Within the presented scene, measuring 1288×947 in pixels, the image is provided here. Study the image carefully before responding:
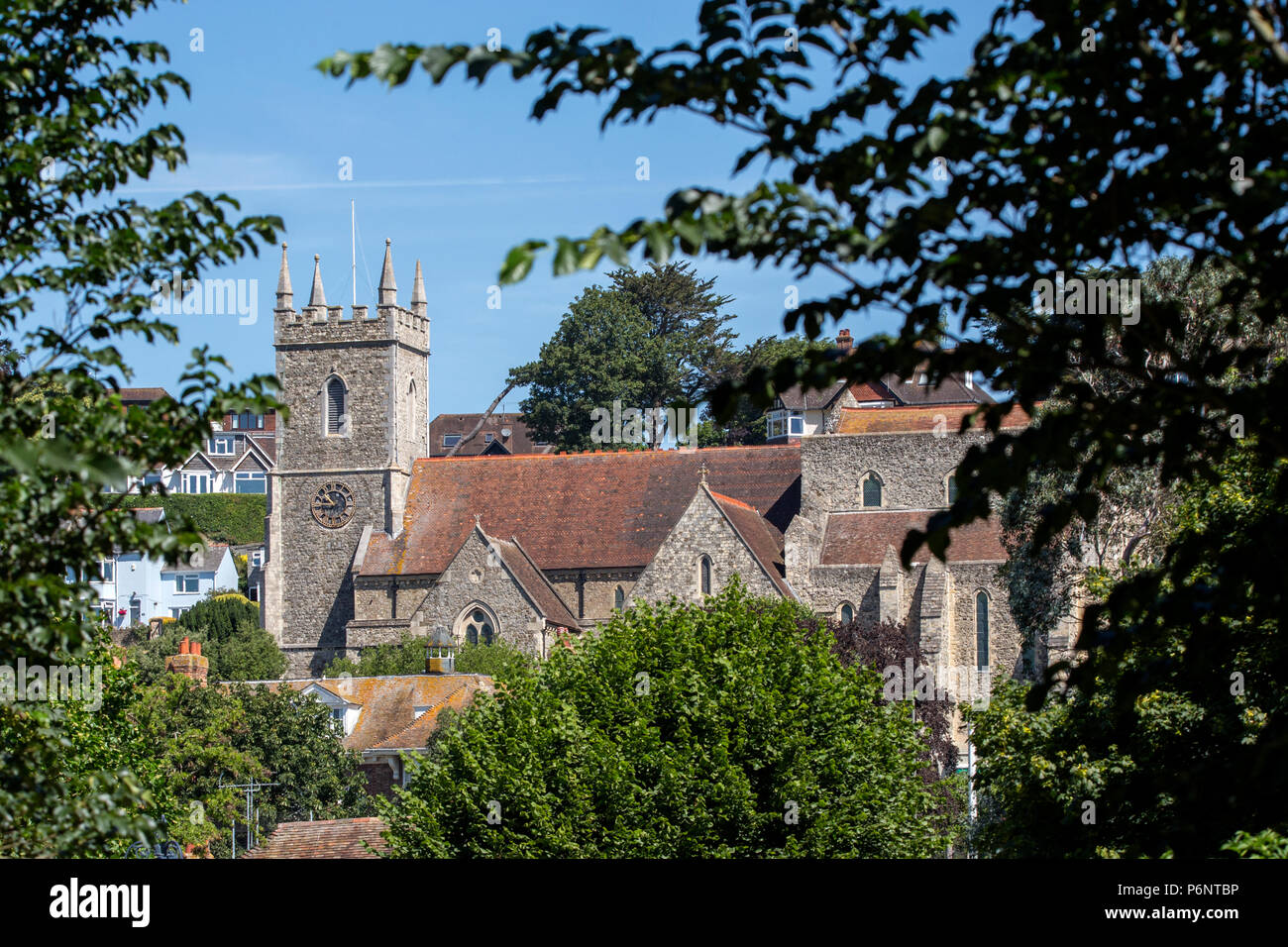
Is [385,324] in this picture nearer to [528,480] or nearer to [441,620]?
[528,480]

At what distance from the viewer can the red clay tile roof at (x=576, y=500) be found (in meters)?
60.9

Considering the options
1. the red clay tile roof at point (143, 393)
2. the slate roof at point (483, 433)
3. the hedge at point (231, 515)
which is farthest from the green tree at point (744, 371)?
the red clay tile roof at point (143, 393)

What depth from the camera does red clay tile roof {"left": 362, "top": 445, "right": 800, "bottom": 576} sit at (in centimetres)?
6088

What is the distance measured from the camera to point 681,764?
24.9 metres

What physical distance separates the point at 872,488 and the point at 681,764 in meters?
33.8

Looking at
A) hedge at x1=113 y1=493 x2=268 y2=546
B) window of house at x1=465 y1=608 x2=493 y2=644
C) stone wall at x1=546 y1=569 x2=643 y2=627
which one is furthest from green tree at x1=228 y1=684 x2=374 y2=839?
hedge at x1=113 y1=493 x2=268 y2=546

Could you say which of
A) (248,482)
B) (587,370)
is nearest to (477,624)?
(587,370)

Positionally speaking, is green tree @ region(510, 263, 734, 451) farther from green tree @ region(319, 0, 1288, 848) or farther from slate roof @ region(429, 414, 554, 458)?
green tree @ region(319, 0, 1288, 848)

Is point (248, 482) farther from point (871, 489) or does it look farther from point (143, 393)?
point (871, 489)

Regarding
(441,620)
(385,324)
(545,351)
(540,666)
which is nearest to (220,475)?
(545,351)

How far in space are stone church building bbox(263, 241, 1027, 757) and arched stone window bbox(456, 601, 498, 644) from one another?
0.16 ft

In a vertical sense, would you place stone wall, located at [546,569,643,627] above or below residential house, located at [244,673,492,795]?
above
